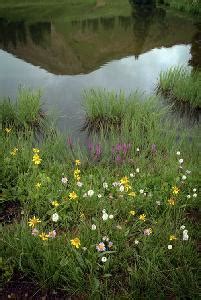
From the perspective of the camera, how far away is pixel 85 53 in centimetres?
1688

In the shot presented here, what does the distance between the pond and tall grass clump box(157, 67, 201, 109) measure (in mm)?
650

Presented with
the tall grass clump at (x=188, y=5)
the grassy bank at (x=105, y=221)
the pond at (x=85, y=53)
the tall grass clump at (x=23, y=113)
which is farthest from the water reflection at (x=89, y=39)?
the grassy bank at (x=105, y=221)

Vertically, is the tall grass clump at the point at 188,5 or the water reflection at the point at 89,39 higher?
the tall grass clump at the point at 188,5

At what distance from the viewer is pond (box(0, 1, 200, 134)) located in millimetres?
12188

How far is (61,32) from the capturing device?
20.7 metres

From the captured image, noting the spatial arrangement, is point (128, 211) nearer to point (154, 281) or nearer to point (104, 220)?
point (104, 220)

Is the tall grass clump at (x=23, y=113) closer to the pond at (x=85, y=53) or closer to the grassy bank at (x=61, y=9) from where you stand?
the pond at (x=85, y=53)

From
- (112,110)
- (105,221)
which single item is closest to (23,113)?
(112,110)

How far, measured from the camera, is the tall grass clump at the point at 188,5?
919 inches

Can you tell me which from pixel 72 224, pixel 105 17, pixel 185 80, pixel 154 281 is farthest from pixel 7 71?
pixel 105 17

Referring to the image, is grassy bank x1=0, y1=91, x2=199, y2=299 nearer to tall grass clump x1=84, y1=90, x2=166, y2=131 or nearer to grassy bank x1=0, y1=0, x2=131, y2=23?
tall grass clump x1=84, y1=90, x2=166, y2=131

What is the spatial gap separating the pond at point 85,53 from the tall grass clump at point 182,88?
2.13 feet

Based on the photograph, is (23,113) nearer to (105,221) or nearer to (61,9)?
(105,221)

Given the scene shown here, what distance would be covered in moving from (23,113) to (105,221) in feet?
15.8
